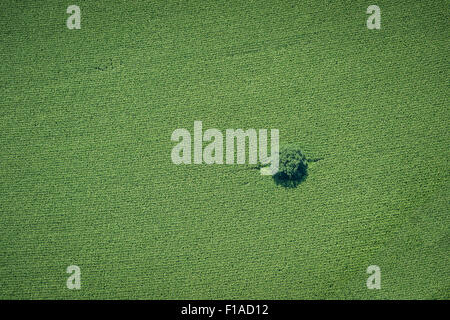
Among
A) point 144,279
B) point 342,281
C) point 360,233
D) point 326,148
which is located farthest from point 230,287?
point 326,148

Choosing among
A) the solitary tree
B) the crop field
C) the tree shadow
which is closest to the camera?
the solitary tree

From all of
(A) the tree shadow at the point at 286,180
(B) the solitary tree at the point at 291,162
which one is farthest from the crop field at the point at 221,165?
(B) the solitary tree at the point at 291,162

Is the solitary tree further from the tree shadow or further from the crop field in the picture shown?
the crop field

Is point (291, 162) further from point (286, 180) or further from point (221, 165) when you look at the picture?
point (221, 165)

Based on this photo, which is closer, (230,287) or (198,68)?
(230,287)

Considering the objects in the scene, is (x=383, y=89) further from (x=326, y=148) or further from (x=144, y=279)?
(x=144, y=279)

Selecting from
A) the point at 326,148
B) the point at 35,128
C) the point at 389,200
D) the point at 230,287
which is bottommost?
the point at 230,287

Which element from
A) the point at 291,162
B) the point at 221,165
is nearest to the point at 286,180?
the point at 291,162

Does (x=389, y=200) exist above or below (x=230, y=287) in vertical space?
above

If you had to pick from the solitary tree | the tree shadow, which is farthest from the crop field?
the solitary tree
